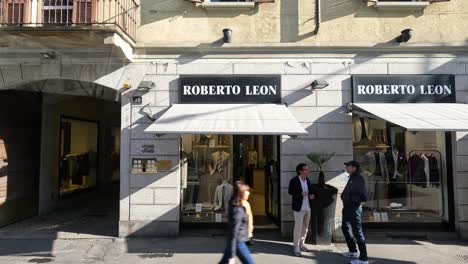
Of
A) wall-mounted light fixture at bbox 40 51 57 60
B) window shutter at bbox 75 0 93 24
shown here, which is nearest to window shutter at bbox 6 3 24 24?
wall-mounted light fixture at bbox 40 51 57 60

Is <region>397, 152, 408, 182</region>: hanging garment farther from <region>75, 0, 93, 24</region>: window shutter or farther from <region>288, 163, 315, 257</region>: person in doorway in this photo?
<region>75, 0, 93, 24</region>: window shutter

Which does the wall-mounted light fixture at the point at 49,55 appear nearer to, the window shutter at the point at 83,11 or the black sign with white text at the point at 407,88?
the window shutter at the point at 83,11

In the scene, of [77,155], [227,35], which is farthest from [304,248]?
[77,155]

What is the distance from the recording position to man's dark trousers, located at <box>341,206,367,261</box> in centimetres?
637

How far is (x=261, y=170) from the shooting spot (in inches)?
Result: 384

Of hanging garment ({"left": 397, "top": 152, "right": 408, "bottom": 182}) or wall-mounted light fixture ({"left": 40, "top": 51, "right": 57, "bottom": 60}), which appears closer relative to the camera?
wall-mounted light fixture ({"left": 40, "top": 51, "right": 57, "bottom": 60})

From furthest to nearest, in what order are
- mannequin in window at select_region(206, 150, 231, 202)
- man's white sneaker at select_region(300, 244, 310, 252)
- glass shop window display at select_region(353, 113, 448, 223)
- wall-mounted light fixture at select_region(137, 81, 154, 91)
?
mannequin in window at select_region(206, 150, 231, 202) → glass shop window display at select_region(353, 113, 448, 223) → wall-mounted light fixture at select_region(137, 81, 154, 91) → man's white sneaker at select_region(300, 244, 310, 252)

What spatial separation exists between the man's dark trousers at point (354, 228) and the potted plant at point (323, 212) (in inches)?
30.4

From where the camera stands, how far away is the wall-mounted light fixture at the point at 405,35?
8180 mm

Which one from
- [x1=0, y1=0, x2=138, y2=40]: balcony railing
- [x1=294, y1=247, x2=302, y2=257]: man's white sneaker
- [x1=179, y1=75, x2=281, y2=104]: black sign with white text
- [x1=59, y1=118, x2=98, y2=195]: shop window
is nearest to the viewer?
[x1=294, y1=247, x2=302, y2=257]: man's white sneaker

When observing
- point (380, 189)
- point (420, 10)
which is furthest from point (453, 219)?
point (420, 10)

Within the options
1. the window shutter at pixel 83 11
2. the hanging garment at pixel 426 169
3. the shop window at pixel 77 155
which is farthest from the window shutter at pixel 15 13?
the hanging garment at pixel 426 169

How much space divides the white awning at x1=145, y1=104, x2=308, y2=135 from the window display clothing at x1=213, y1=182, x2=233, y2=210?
2.01 m

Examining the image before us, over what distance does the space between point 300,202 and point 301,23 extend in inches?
157
